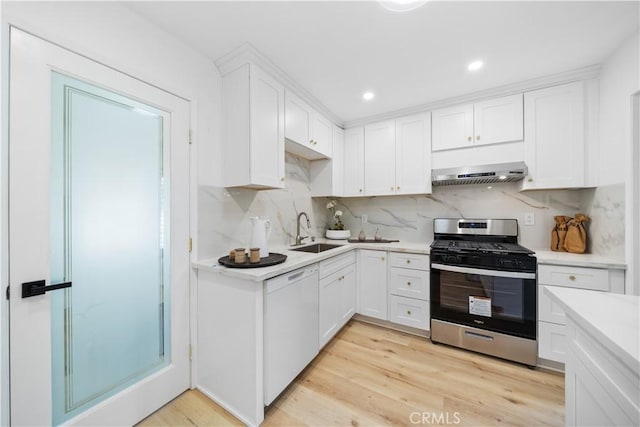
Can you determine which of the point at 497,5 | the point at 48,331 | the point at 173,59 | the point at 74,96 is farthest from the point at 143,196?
the point at 497,5

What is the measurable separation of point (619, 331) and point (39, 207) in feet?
7.21

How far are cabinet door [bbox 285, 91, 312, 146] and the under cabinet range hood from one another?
1.45 m

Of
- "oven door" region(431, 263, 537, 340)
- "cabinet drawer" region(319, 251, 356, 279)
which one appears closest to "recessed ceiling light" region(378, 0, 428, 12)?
"cabinet drawer" region(319, 251, 356, 279)

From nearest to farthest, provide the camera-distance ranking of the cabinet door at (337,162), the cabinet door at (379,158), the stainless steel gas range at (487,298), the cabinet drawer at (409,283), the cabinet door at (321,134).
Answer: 1. the stainless steel gas range at (487,298)
2. the cabinet drawer at (409,283)
3. the cabinet door at (321,134)
4. the cabinet door at (379,158)
5. the cabinet door at (337,162)

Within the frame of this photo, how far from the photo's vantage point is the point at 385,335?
93.7 inches

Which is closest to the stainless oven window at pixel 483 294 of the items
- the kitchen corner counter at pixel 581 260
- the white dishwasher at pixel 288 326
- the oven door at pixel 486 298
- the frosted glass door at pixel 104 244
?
the oven door at pixel 486 298

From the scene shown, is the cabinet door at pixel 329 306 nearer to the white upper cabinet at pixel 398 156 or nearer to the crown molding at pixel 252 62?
the white upper cabinet at pixel 398 156

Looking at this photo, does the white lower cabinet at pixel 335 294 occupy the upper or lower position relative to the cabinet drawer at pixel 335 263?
lower

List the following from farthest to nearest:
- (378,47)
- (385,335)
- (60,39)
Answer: (385,335) → (378,47) → (60,39)

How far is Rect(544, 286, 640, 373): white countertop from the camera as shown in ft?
1.82

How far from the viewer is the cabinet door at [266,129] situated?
5.61ft

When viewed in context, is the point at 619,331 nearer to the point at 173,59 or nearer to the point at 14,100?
the point at 14,100

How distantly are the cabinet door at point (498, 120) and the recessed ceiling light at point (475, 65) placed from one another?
1.69 ft

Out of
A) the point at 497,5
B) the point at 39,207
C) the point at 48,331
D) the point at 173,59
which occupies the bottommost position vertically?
the point at 48,331
